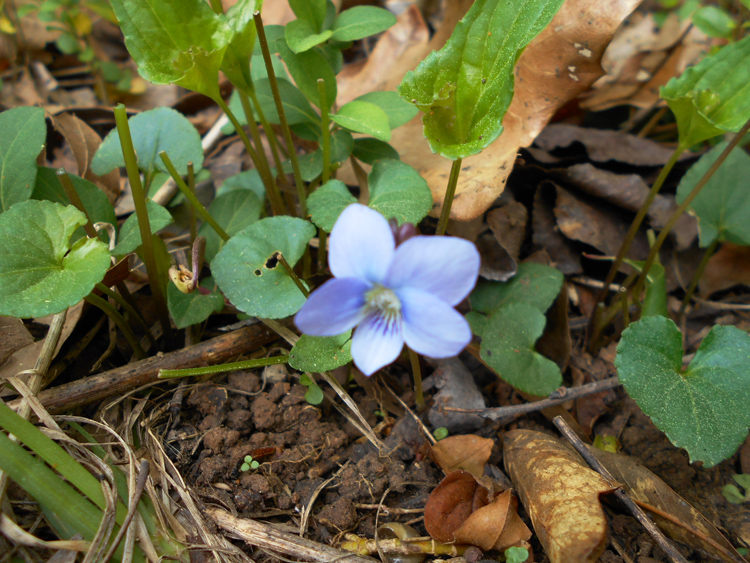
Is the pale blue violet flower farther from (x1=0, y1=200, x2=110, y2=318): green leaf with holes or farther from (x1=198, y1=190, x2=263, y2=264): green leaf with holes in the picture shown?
(x1=198, y1=190, x2=263, y2=264): green leaf with holes

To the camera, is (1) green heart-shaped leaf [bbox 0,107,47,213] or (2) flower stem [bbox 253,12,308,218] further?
(1) green heart-shaped leaf [bbox 0,107,47,213]

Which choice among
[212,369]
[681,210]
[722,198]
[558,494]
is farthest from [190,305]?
[722,198]

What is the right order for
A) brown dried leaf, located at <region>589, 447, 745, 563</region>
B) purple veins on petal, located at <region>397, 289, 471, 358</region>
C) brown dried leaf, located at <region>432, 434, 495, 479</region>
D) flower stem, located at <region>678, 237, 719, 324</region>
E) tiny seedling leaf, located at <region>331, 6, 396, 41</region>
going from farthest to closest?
flower stem, located at <region>678, 237, 719, 324</region> → tiny seedling leaf, located at <region>331, 6, 396, 41</region> → brown dried leaf, located at <region>432, 434, 495, 479</region> → brown dried leaf, located at <region>589, 447, 745, 563</region> → purple veins on petal, located at <region>397, 289, 471, 358</region>

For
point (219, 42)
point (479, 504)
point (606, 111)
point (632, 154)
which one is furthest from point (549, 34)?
point (479, 504)

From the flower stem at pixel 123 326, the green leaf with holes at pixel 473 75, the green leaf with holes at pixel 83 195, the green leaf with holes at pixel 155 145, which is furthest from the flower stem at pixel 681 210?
the green leaf with holes at pixel 83 195

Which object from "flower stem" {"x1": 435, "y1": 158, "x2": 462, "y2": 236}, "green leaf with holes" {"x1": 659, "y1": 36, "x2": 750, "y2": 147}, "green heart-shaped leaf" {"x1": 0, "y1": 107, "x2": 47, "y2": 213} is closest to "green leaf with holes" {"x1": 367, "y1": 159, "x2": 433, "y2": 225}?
"flower stem" {"x1": 435, "y1": 158, "x2": 462, "y2": 236}

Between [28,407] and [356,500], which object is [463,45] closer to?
[356,500]

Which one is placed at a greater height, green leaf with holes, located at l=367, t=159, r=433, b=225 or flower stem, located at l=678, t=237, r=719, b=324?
green leaf with holes, located at l=367, t=159, r=433, b=225
